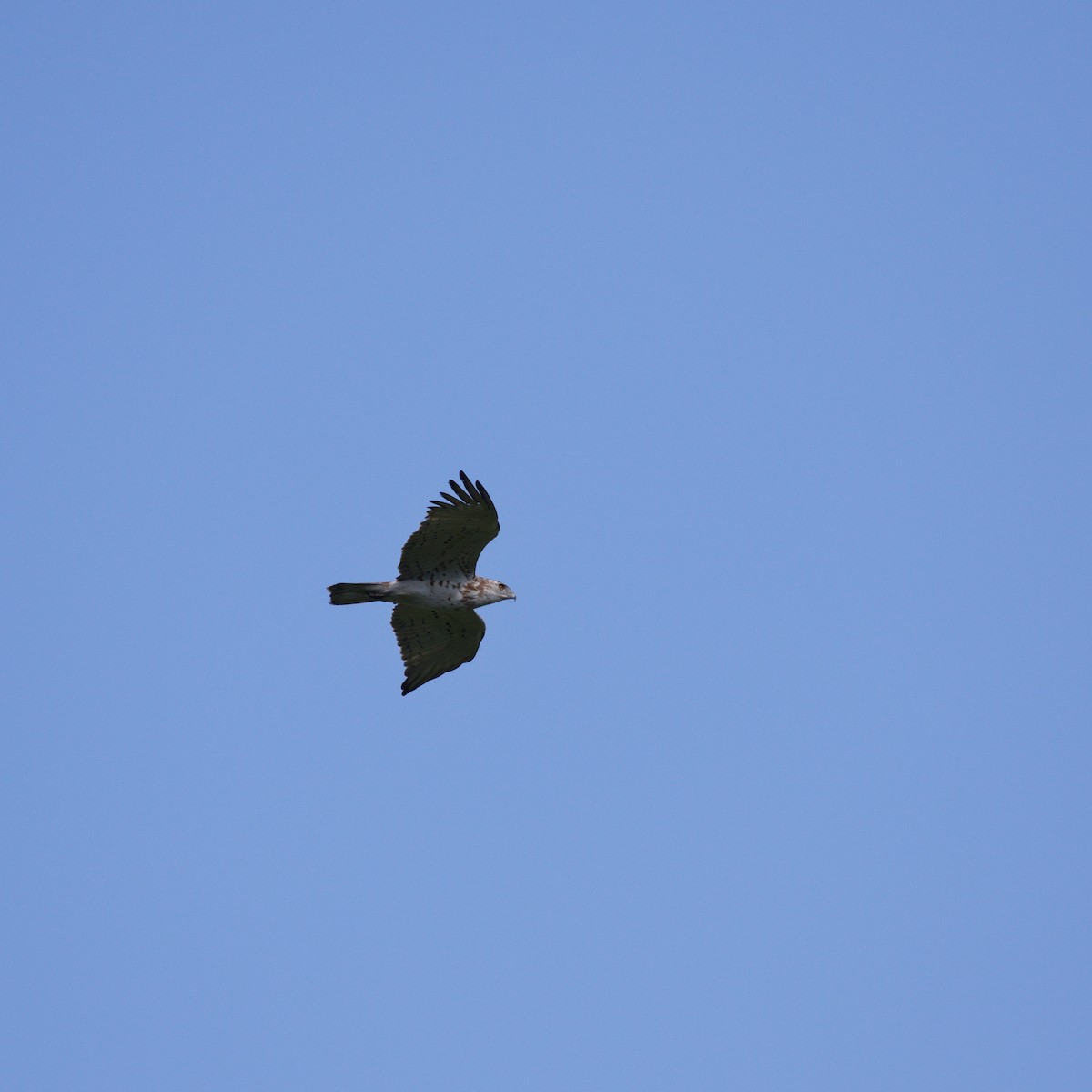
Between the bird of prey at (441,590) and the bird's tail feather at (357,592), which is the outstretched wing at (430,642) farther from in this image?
the bird's tail feather at (357,592)

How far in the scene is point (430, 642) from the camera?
21.2m

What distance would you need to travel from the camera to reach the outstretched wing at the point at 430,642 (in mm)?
20891

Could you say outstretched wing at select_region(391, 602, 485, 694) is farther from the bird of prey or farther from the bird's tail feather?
the bird's tail feather

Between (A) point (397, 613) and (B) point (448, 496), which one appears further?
(A) point (397, 613)

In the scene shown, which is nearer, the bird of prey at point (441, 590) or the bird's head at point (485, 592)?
the bird of prey at point (441, 590)

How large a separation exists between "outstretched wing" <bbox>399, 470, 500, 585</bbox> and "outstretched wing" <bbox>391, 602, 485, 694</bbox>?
1127 mm

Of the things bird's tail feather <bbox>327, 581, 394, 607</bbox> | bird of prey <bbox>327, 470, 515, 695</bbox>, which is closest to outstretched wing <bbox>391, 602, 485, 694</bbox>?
bird of prey <bbox>327, 470, 515, 695</bbox>

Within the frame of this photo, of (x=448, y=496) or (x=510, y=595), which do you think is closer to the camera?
(x=448, y=496)

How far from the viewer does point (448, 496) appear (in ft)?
61.5

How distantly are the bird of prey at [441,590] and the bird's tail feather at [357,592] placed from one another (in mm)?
12

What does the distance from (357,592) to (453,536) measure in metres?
1.56

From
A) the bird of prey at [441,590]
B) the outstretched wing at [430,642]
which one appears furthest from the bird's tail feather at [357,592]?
the outstretched wing at [430,642]

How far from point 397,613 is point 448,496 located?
2.88 meters

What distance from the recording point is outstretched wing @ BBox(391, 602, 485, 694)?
68.5ft
